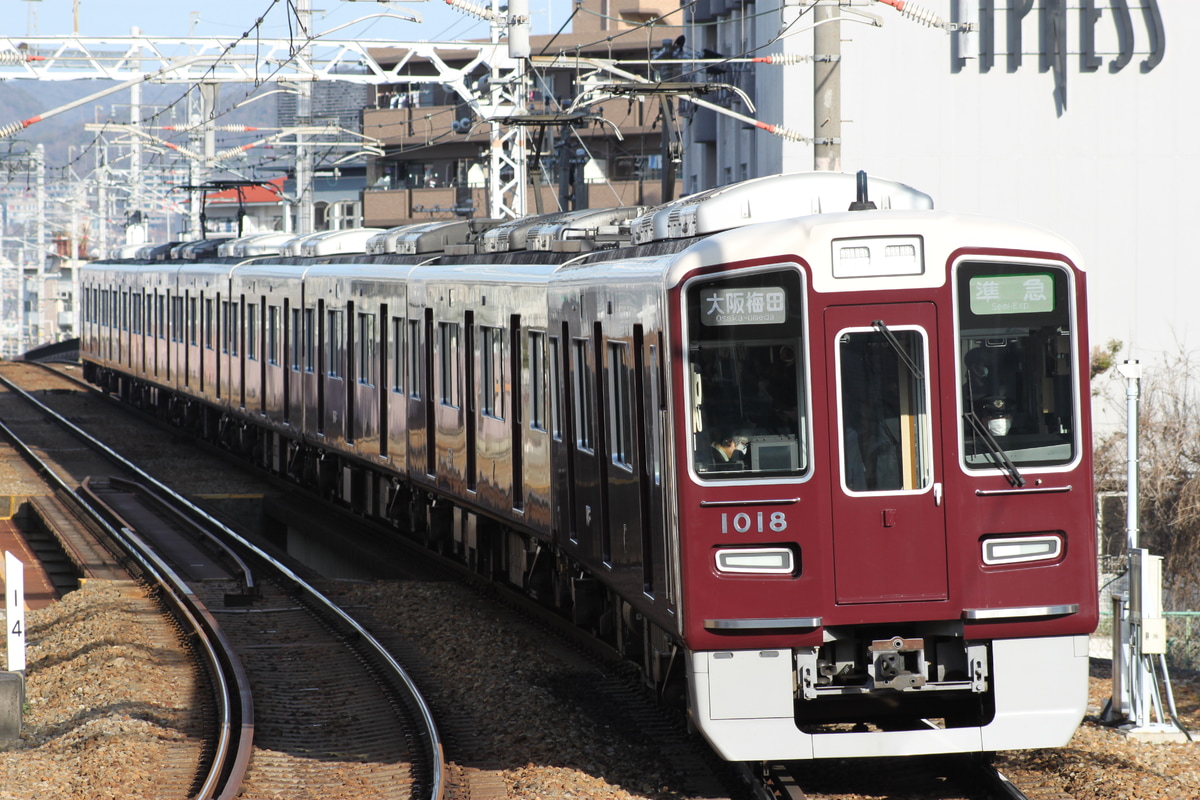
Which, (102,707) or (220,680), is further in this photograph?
(220,680)

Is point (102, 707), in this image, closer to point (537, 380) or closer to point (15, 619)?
point (15, 619)

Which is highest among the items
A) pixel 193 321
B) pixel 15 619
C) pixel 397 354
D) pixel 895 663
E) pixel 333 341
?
pixel 193 321

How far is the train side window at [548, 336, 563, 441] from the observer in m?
9.62

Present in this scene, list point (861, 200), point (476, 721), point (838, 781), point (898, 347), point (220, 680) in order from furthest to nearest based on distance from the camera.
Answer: point (220, 680) → point (476, 721) → point (861, 200) → point (838, 781) → point (898, 347)

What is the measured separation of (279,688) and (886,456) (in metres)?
4.61

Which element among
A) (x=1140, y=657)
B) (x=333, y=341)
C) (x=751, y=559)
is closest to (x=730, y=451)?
(x=751, y=559)

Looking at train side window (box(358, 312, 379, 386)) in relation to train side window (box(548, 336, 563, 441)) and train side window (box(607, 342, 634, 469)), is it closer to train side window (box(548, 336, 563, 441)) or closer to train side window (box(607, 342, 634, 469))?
train side window (box(548, 336, 563, 441))

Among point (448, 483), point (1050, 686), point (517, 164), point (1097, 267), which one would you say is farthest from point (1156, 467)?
point (1050, 686)

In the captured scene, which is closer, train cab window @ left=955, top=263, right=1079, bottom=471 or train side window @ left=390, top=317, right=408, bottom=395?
train cab window @ left=955, top=263, right=1079, bottom=471

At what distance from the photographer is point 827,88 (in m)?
10.4

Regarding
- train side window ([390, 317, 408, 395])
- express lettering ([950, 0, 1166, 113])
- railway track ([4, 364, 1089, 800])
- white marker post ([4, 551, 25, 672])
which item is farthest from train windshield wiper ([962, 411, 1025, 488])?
express lettering ([950, 0, 1166, 113])

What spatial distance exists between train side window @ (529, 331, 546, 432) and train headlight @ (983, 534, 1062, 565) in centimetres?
421

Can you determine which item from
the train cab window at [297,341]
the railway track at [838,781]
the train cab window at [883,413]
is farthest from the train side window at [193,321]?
the train cab window at [883,413]

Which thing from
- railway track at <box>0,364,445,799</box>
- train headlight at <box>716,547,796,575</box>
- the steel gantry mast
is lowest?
railway track at <box>0,364,445,799</box>
